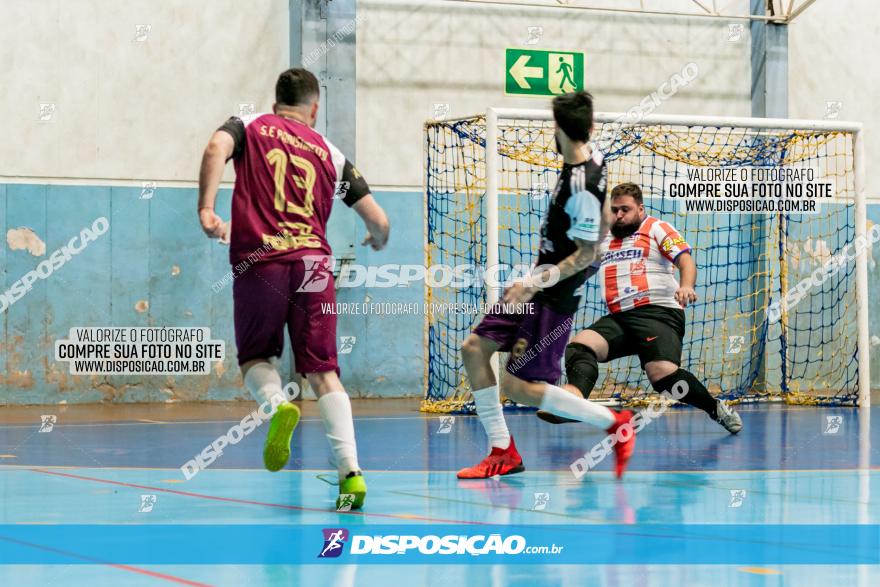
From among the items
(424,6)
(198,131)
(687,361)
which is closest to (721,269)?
(687,361)

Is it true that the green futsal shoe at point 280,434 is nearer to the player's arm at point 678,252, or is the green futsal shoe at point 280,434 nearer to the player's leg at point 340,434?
the player's leg at point 340,434

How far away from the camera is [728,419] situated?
8.64 metres

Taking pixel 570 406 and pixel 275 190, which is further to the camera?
pixel 570 406

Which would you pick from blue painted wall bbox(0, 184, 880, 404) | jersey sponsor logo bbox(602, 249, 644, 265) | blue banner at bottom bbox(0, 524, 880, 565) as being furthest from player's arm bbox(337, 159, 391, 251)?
blue painted wall bbox(0, 184, 880, 404)

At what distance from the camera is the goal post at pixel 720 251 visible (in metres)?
12.5

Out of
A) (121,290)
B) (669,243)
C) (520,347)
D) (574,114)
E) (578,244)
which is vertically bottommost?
(520,347)

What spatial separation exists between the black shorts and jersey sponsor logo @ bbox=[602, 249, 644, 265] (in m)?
0.49

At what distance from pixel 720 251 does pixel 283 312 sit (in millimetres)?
10086

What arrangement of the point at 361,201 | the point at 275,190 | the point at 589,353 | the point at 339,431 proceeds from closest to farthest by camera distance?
the point at 339,431
the point at 275,190
the point at 361,201
the point at 589,353

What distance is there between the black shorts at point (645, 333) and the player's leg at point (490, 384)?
2317 millimetres

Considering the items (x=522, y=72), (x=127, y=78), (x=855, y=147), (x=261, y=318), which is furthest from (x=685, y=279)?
(x=127, y=78)

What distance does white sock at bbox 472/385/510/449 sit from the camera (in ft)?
Answer: 20.2

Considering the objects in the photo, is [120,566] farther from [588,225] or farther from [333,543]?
[588,225]

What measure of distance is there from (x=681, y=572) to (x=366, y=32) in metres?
10.5
